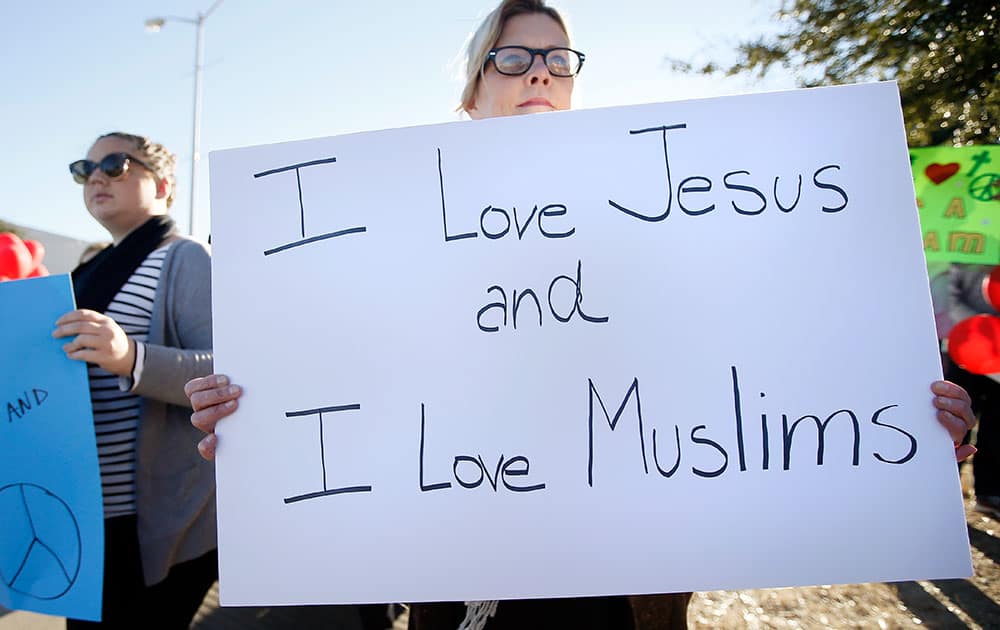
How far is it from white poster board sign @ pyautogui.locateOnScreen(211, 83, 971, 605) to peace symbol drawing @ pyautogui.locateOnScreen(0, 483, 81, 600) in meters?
0.61

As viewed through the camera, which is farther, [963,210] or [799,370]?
[963,210]

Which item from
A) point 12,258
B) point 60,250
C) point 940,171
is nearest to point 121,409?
point 12,258

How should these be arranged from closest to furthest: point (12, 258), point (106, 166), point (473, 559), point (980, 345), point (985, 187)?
point (473, 559), point (980, 345), point (106, 166), point (12, 258), point (985, 187)

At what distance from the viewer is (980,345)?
1.39 m

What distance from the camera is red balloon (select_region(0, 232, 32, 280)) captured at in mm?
1636

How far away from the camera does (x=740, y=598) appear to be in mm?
2557

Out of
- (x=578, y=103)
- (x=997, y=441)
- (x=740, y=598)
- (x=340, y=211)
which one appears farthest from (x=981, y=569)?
(x=340, y=211)

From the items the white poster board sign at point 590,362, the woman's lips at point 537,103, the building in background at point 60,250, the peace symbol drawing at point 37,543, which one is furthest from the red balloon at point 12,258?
the building in background at point 60,250

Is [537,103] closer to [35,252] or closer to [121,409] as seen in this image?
[121,409]

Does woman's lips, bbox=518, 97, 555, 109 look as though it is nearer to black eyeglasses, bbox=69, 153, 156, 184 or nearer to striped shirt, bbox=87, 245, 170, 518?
striped shirt, bbox=87, 245, 170, 518

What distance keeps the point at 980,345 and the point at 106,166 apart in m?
2.38

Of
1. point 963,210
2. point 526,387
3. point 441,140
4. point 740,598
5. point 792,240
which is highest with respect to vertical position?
point 963,210

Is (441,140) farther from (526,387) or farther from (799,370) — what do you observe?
(799,370)

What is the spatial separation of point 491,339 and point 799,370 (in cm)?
48
